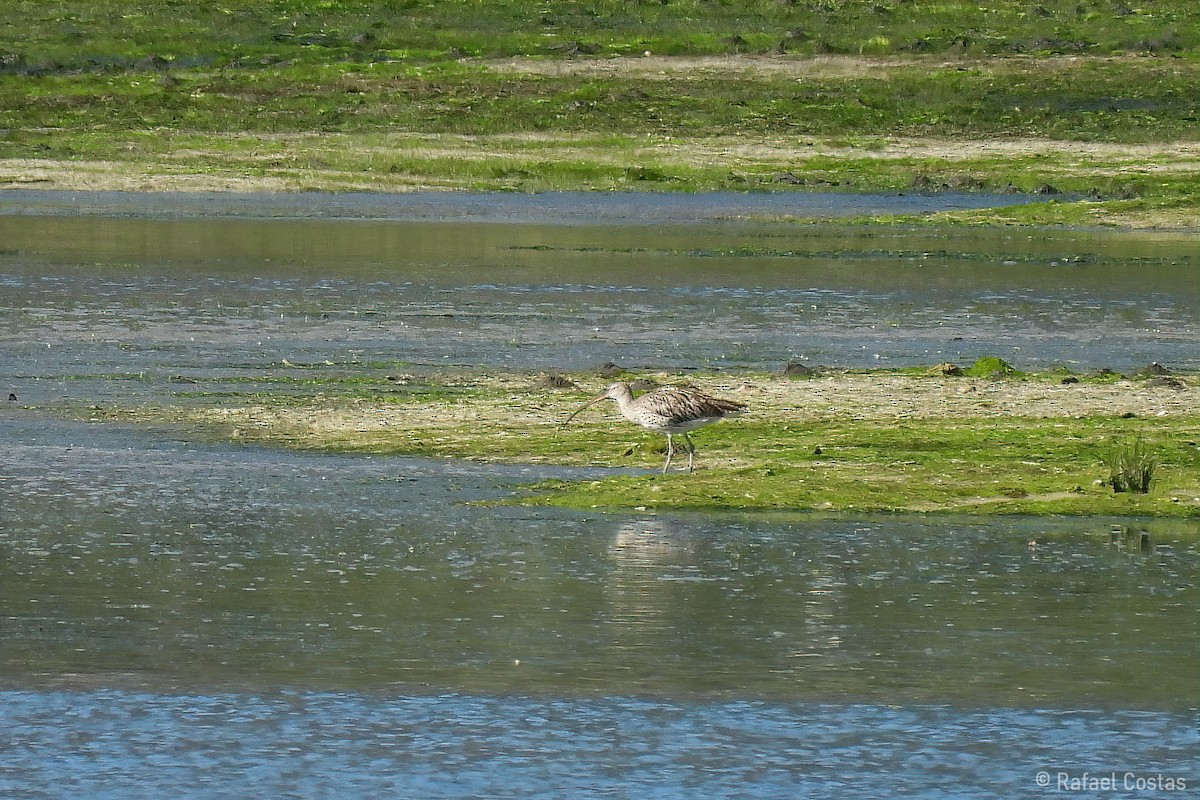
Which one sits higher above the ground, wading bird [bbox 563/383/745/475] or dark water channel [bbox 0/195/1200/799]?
wading bird [bbox 563/383/745/475]

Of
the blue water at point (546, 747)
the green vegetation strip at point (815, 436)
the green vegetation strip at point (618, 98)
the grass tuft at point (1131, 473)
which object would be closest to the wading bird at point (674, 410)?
the green vegetation strip at point (815, 436)

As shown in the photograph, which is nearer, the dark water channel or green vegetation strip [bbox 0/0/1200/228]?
the dark water channel

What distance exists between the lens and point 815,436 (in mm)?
16672

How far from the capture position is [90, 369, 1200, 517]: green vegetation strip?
46.8 feet

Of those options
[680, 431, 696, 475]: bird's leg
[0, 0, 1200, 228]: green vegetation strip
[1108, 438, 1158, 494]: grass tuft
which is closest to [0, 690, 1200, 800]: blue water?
[1108, 438, 1158, 494]: grass tuft

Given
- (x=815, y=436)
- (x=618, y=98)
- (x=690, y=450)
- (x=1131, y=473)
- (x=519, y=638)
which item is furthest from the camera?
(x=618, y=98)

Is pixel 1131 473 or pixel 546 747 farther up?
pixel 1131 473

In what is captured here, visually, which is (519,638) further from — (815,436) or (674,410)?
(815,436)

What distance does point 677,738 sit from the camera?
356 inches

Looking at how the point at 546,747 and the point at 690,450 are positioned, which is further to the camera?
the point at 690,450

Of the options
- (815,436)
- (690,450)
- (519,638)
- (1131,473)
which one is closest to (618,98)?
(815,436)

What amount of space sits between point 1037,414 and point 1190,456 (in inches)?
106

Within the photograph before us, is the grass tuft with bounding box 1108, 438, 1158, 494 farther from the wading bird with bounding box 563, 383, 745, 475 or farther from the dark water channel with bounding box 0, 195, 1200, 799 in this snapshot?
the wading bird with bounding box 563, 383, 745, 475

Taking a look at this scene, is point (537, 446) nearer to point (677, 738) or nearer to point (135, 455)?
point (135, 455)
